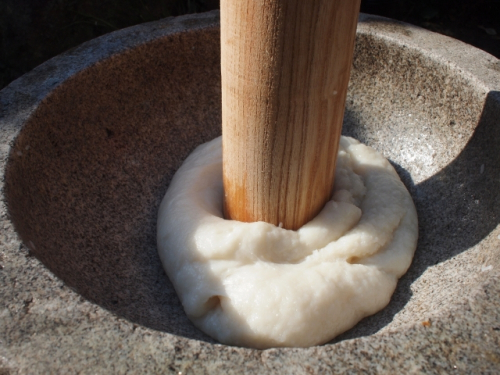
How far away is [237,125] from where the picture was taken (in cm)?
146

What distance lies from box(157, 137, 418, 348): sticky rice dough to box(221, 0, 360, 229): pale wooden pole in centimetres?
10

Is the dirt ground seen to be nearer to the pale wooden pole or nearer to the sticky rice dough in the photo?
the sticky rice dough

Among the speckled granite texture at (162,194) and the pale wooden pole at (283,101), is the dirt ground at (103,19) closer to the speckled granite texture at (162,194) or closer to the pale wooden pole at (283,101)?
the speckled granite texture at (162,194)

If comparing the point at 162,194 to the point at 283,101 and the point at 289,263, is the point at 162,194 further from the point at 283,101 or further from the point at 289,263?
the point at 283,101

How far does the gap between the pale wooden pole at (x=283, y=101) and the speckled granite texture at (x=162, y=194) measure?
0.43m

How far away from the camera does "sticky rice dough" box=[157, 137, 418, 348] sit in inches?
54.3

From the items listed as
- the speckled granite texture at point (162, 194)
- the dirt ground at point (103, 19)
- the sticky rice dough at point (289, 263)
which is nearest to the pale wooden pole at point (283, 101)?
the sticky rice dough at point (289, 263)

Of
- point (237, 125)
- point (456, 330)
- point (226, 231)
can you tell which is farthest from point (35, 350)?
point (456, 330)

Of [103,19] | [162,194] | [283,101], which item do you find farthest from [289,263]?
[103,19]

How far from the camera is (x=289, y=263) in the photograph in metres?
1.54

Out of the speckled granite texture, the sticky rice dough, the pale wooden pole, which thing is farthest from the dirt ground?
the pale wooden pole

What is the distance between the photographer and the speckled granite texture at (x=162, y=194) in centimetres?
104

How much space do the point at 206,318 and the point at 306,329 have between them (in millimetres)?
310

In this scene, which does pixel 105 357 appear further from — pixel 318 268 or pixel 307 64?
pixel 307 64
